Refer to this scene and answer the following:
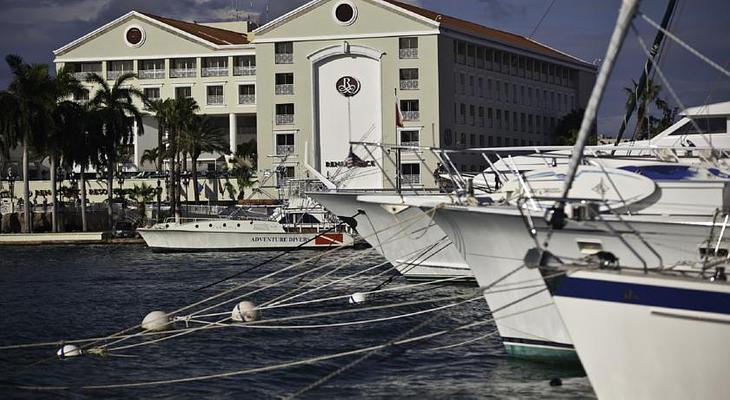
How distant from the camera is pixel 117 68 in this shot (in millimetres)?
109250

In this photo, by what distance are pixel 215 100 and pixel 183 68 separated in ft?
13.2

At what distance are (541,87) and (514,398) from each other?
95.9 m

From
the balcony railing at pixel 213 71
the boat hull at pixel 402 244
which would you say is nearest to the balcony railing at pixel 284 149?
the balcony railing at pixel 213 71

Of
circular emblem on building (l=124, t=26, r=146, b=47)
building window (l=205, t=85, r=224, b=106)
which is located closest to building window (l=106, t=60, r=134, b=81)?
circular emblem on building (l=124, t=26, r=146, b=47)

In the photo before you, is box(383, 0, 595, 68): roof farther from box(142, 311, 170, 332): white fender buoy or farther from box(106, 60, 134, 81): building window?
box(142, 311, 170, 332): white fender buoy

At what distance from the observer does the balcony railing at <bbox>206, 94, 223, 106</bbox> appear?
10988 centimetres

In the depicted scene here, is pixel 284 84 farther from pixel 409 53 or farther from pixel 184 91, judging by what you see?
pixel 184 91

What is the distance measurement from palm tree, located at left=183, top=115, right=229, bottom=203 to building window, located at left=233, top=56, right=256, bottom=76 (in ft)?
16.9

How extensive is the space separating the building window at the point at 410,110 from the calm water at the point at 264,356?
5020 centimetres

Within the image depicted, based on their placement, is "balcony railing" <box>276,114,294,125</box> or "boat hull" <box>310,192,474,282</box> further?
"balcony railing" <box>276,114,294,125</box>

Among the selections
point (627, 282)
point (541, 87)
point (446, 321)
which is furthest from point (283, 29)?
point (627, 282)

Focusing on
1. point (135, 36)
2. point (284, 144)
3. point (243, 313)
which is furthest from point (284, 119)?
point (243, 313)

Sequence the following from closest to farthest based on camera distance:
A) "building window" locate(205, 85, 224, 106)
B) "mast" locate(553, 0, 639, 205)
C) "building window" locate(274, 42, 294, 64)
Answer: "mast" locate(553, 0, 639, 205), "building window" locate(274, 42, 294, 64), "building window" locate(205, 85, 224, 106)

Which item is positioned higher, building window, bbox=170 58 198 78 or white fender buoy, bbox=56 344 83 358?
building window, bbox=170 58 198 78
